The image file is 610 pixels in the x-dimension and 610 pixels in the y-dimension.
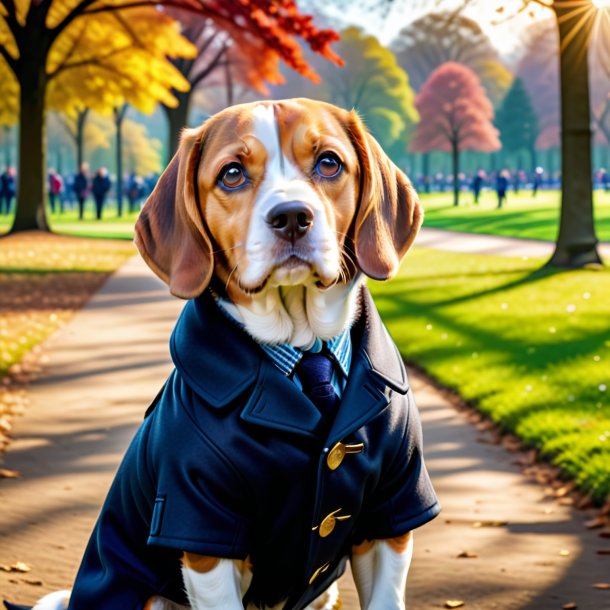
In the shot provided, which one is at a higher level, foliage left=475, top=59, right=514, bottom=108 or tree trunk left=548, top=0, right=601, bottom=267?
foliage left=475, top=59, right=514, bottom=108

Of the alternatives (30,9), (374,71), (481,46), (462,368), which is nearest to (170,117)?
(30,9)

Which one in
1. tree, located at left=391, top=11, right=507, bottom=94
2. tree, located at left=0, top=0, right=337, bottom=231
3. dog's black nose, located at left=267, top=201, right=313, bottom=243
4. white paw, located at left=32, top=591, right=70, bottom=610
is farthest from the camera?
tree, located at left=391, top=11, right=507, bottom=94

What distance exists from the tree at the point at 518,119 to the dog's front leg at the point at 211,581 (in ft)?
245

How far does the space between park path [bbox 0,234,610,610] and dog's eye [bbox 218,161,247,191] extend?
233cm

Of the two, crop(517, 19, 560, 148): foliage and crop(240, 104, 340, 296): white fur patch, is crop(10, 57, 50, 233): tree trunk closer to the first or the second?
crop(240, 104, 340, 296): white fur patch

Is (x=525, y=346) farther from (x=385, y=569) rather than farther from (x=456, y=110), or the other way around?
(x=456, y=110)

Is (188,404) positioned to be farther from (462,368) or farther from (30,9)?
(30,9)

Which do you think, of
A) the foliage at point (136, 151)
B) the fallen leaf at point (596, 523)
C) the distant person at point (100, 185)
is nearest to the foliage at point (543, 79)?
the foliage at point (136, 151)

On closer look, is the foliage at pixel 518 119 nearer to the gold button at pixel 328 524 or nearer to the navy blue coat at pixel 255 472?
the navy blue coat at pixel 255 472

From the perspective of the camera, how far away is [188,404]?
10.6 ft

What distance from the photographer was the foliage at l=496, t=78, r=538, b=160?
75.6 meters

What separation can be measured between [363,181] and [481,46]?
282ft

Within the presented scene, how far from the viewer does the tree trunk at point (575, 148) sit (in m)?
17.5

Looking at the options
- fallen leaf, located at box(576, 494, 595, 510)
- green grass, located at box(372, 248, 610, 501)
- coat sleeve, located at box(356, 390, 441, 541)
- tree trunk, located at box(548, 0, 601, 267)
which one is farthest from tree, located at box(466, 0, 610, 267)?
coat sleeve, located at box(356, 390, 441, 541)
